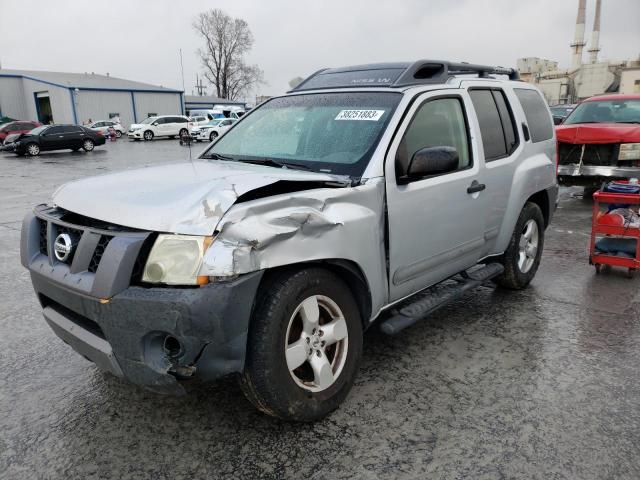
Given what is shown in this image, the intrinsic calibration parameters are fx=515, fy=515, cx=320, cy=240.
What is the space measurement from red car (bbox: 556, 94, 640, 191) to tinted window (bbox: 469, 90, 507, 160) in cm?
527

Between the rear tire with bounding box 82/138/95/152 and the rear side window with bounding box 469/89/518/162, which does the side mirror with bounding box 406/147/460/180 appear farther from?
the rear tire with bounding box 82/138/95/152

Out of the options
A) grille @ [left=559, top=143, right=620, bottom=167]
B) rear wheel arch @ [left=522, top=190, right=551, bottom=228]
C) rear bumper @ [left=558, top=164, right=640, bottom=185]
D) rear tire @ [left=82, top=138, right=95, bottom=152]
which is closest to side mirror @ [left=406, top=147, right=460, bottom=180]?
rear wheel arch @ [left=522, top=190, right=551, bottom=228]

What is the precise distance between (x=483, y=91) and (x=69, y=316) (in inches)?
134

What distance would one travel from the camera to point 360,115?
3373mm

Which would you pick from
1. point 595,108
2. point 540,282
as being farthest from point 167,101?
point 540,282

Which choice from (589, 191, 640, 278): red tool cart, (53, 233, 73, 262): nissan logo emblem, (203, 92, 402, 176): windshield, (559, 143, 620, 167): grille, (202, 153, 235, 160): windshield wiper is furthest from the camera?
(559, 143, 620, 167): grille

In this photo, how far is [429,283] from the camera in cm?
354

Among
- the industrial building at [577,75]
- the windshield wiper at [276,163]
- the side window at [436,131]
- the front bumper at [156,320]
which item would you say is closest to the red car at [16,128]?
the windshield wiper at [276,163]

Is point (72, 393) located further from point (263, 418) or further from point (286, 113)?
point (286, 113)

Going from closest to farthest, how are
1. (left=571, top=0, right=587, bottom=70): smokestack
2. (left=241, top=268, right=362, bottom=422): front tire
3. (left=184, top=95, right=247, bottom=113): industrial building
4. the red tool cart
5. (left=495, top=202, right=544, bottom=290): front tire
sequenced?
(left=241, top=268, right=362, bottom=422): front tire < (left=495, top=202, right=544, bottom=290): front tire < the red tool cart < (left=184, top=95, right=247, bottom=113): industrial building < (left=571, top=0, right=587, bottom=70): smokestack

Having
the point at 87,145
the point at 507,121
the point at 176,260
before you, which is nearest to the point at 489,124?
the point at 507,121

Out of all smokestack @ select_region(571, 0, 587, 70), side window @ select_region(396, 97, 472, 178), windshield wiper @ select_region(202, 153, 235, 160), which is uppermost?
smokestack @ select_region(571, 0, 587, 70)

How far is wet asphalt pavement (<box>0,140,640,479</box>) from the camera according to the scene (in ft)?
8.00

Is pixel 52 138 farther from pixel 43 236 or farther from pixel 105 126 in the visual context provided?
pixel 43 236
